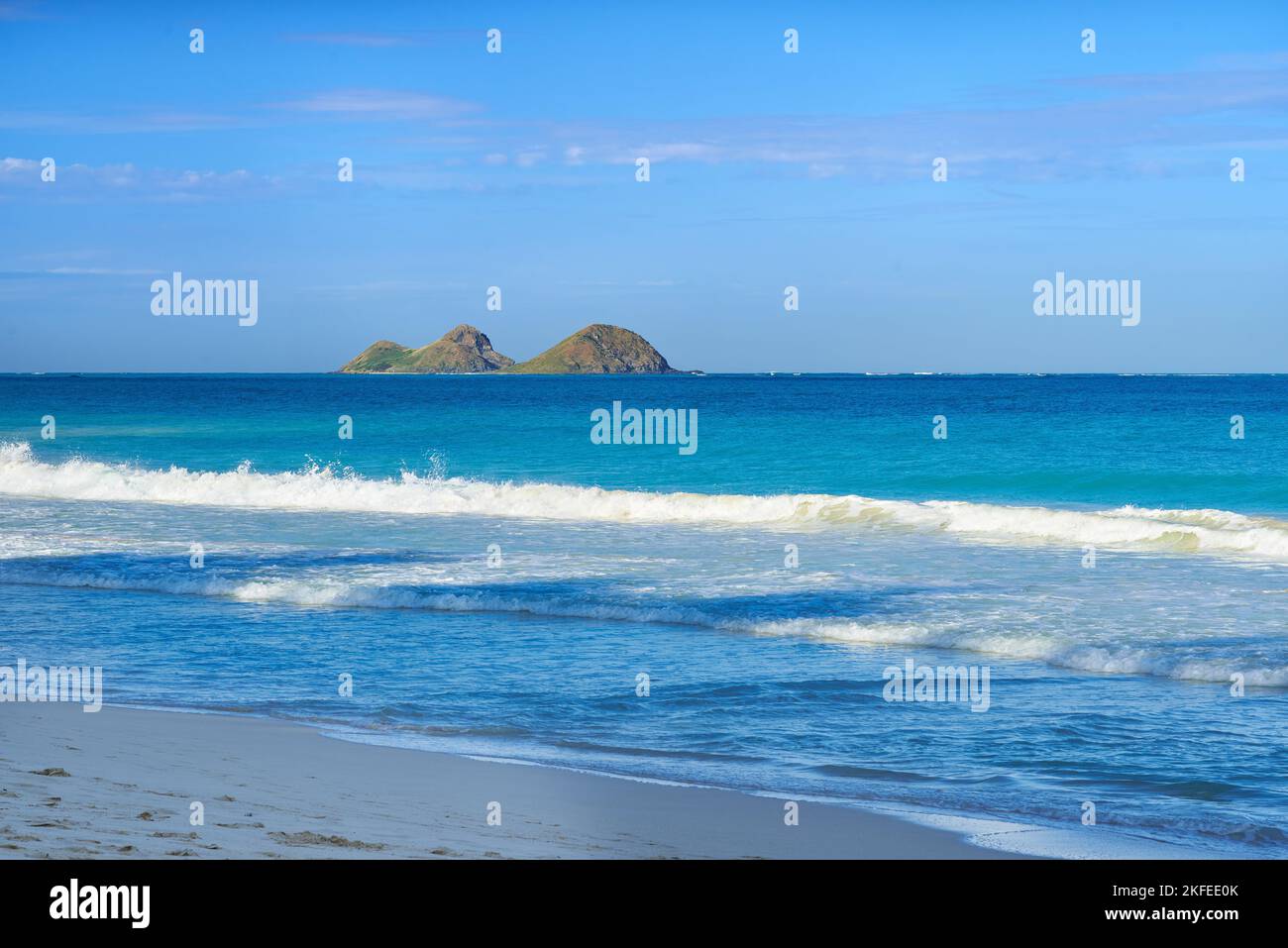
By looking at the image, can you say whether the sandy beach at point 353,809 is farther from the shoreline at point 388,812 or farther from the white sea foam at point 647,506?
the white sea foam at point 647,506

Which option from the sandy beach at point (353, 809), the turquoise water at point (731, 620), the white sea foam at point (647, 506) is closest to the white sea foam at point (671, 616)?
the turquoise water at point (731, 620)

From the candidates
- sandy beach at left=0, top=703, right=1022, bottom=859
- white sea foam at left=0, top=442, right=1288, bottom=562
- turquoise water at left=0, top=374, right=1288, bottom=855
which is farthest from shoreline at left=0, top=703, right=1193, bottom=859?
white sea foam at left=0, top=442, right=1288, bottom=562

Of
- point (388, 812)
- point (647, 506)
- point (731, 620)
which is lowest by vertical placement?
point (388, 812)

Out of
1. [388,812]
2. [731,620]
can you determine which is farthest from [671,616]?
[388,812]

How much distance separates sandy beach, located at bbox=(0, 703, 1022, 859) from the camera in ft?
19.9

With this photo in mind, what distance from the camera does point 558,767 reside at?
27.2 feet

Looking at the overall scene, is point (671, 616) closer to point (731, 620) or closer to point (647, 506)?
point (731, 620)

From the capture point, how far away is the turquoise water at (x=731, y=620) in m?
8.61

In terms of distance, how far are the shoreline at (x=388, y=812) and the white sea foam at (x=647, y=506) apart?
48.8 ft

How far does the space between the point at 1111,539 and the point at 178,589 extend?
1569 centimetres

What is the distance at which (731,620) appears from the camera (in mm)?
14086

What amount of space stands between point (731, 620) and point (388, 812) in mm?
7575

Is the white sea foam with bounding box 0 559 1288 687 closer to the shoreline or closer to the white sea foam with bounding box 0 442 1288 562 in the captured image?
the shoreline

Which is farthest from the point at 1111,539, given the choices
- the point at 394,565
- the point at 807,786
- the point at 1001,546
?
the point at 807,786
